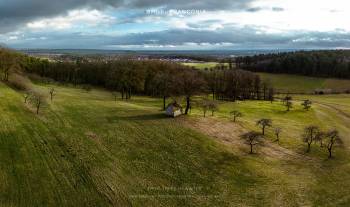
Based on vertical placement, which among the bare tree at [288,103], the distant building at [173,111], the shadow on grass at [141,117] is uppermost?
the distant building at [173,111]

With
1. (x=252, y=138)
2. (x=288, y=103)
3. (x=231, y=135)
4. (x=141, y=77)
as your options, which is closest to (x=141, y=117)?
(x=231, y=135)

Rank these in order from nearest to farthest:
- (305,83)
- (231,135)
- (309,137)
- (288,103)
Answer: (309,137) < (231,135) < (288,103) < (305,83)

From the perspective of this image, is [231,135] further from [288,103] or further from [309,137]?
[288,103]

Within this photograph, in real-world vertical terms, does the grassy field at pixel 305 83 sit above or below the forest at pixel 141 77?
below

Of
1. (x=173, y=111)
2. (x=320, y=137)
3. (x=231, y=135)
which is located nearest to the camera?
(x=320, y=137)

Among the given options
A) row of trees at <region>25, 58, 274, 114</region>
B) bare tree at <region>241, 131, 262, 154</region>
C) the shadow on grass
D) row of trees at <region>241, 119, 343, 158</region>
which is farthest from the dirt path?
row of trees at <region>25, 58, 274, 114</region>

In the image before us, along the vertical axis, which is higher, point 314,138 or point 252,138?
point 252,138

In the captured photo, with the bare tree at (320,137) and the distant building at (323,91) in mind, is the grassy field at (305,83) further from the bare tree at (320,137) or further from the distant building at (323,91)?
the bare tree at (320,137)

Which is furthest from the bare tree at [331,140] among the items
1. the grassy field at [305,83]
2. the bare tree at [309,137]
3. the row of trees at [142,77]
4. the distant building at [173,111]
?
the grassy field at [305,83]
